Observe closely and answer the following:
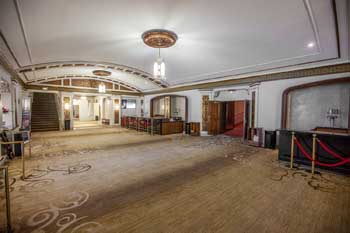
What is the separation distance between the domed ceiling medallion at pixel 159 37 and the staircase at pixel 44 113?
413 inches

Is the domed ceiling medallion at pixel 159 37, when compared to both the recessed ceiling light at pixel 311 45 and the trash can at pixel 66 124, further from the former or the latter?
the trash can at pixel 66 124

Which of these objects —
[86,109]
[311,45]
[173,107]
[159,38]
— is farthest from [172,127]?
[86,109]

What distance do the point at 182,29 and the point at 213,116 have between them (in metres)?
6.13

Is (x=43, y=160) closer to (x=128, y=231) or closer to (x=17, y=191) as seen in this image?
(x=17, y=191)

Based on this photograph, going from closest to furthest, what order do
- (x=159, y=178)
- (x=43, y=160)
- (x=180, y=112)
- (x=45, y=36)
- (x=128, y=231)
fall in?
(x=128, y=231)
(x=159, y=178)
(x=45, y=36)
(x=43, y=160)
(x=180, y=112)

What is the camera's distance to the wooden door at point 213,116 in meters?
9.30

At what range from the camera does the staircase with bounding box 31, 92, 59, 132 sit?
10719 millimetres

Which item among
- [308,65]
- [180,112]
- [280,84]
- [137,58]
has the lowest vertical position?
[180,112]

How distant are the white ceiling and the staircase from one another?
242 inches

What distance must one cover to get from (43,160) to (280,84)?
8.58m

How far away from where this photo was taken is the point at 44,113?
11477 millimetres

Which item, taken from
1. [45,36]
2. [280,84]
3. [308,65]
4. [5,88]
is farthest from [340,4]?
[5,88]

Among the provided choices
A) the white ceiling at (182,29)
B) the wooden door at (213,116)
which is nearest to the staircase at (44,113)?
the white ceiling at (182,29)

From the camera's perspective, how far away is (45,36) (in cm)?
415
